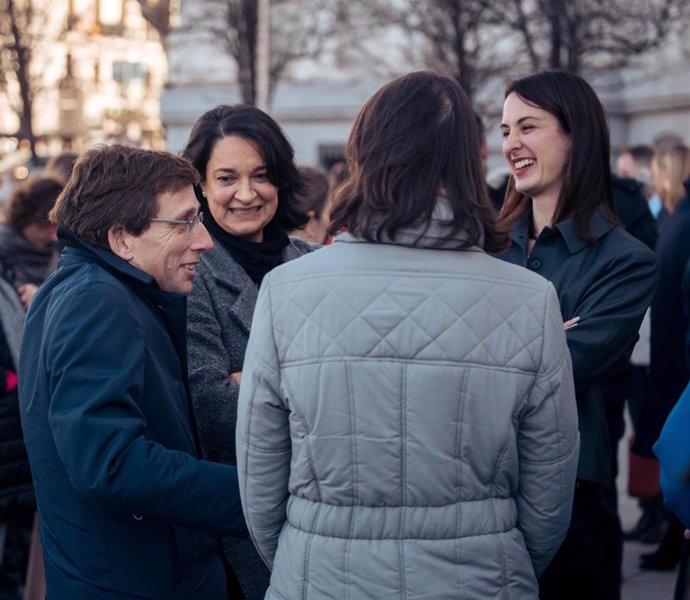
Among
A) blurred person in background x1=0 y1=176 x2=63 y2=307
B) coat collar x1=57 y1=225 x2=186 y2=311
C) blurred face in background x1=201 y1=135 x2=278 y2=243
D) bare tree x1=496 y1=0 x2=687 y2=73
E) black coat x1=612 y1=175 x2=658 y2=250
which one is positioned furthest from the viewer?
bare tree x1=496 y1=0 x2=687 y2=73

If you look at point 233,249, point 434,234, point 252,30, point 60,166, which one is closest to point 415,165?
point 434,234

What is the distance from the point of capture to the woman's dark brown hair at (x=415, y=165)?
9.45 ft

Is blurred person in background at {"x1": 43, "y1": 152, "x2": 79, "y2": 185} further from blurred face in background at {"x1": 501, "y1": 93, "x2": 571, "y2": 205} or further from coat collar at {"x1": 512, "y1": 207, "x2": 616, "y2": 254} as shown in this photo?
coat collar at {"x1": 512, "y1": 207, "x2": 616, "y2": 254}

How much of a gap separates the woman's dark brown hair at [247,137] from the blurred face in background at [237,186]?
0.02 metres

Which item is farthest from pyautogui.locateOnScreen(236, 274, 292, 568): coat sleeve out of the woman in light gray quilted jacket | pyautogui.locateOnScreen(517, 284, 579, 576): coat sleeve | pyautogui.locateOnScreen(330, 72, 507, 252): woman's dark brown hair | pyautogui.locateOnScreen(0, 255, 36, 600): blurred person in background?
pyautogui.locateOnScreen(0, 255, 36, 600): blurred person in background

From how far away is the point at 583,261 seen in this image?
161 inches

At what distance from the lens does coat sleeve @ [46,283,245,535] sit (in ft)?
9.91

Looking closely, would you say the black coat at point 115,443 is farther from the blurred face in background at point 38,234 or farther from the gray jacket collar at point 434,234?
the blurred face in background at point 38,234

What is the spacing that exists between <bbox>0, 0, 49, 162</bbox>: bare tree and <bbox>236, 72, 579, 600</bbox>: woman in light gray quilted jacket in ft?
75.4

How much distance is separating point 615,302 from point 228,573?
1.47m


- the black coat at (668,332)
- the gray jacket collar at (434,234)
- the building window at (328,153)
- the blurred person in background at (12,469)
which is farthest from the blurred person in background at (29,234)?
the building window at (328,153)

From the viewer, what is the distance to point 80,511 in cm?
321

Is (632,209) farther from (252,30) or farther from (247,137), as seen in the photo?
(252,30)

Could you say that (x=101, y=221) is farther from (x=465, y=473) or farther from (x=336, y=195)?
(x=465, y=473)
